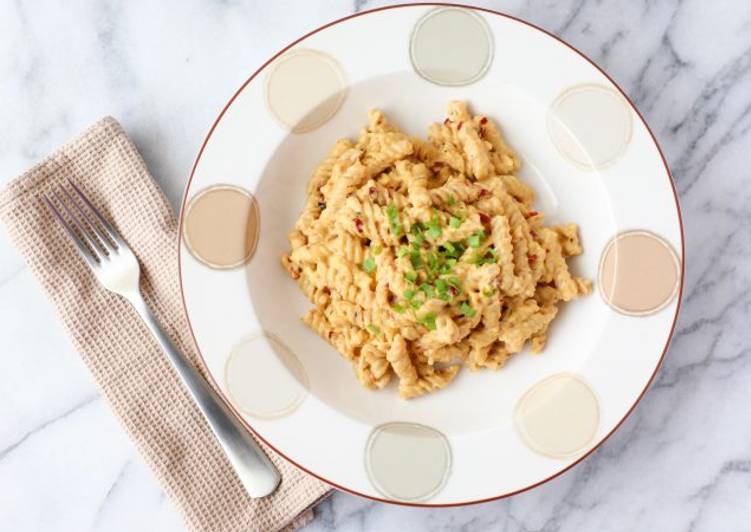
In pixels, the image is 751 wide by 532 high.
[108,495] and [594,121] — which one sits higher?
[594,121]

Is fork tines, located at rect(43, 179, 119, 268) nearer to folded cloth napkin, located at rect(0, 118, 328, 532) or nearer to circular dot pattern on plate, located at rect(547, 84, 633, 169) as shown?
folded cloth napkin, located at rect(0, 118, 328, 532)

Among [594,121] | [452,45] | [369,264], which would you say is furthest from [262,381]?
[594,121]

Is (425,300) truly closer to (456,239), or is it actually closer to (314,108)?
(456,239)

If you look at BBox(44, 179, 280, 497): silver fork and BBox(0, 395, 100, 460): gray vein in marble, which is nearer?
BBox(44, 179, 280, 497): silver fork

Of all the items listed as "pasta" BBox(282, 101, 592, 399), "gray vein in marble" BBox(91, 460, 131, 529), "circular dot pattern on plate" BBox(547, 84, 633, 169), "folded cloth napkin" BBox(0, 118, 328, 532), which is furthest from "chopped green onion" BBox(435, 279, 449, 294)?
"gray vein in marble" BBox(91, 460, 131, 529)

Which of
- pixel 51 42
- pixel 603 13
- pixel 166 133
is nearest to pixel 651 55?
pixel 603 13

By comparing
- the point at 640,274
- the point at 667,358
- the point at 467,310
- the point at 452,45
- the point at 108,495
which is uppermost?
the point at 452,45

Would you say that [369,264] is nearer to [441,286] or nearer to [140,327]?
[441,286]
